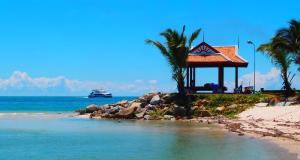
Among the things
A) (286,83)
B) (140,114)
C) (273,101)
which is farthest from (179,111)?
(286,83)

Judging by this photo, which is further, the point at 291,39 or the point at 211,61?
the point at 211,61

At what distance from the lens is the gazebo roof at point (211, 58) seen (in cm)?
5306

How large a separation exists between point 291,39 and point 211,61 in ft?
26.3

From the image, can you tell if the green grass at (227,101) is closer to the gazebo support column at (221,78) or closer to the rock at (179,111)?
the rock at (179,111)

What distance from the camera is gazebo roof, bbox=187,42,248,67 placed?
5306 centimetres

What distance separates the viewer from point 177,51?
166 feet

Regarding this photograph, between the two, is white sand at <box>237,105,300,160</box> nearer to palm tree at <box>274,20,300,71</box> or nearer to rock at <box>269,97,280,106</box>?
rock at <box>269,97,280,106</box>

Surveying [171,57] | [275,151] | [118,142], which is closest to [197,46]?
[171,57]

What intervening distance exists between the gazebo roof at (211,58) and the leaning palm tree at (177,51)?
2.00 m

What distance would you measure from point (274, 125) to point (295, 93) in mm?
16174

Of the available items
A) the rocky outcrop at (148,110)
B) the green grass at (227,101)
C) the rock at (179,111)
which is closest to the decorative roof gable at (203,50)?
the green grass at (227,101)

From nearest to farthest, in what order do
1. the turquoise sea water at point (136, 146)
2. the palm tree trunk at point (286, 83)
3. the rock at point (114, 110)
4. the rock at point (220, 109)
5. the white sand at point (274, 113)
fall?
the turquoise sea water at point (136, 146), the white sand at point (274, 113), the rock at point (220, 109), the palm tree trunk at point (286, 83), the rock at point (114, 110)

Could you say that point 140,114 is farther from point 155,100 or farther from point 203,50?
point 203,50

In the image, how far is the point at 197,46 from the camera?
5425cm
